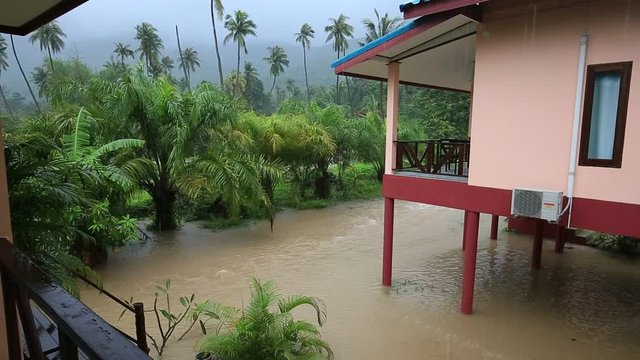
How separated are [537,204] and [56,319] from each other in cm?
558

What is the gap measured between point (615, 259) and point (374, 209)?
8368mm

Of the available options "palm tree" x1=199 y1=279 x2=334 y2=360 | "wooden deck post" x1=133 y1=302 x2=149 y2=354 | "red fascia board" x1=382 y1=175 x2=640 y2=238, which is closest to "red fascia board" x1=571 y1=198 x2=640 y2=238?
"red fascia board" x1=382 y1=175 x2=640 y2=238

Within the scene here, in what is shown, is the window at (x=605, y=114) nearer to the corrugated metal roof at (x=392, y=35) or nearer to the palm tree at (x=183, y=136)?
the corrugated metal roof at (x=392, y=35)

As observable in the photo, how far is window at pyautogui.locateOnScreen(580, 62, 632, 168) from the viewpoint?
477cm

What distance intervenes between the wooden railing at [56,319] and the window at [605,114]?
558 cm

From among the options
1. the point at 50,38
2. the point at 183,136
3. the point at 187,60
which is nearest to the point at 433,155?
the point at 183,136

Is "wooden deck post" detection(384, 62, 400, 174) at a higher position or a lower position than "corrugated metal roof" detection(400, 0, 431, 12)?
lower

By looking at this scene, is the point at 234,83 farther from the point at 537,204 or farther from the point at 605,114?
the point at 605,114

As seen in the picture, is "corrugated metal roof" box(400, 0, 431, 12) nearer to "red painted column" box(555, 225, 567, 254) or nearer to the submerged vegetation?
the submerged vegetation

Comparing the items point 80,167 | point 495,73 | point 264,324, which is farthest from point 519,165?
point 80,167

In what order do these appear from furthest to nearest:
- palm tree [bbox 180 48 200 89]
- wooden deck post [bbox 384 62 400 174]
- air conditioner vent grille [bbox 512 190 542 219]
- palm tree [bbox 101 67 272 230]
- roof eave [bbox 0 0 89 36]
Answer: palm tree [bbox 180 48 200 89]
palm tree [bbox 101 67 272 230]
wooden deck post [bbox 384 62 400 174]
air conditioner vent grille [bbox 512 190 542 219]
roof eave [bbox 0 0 89 36]

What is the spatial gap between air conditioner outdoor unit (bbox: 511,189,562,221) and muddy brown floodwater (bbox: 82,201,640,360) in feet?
6.56

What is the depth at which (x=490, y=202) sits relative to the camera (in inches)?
241

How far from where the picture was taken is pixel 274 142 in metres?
13.3
